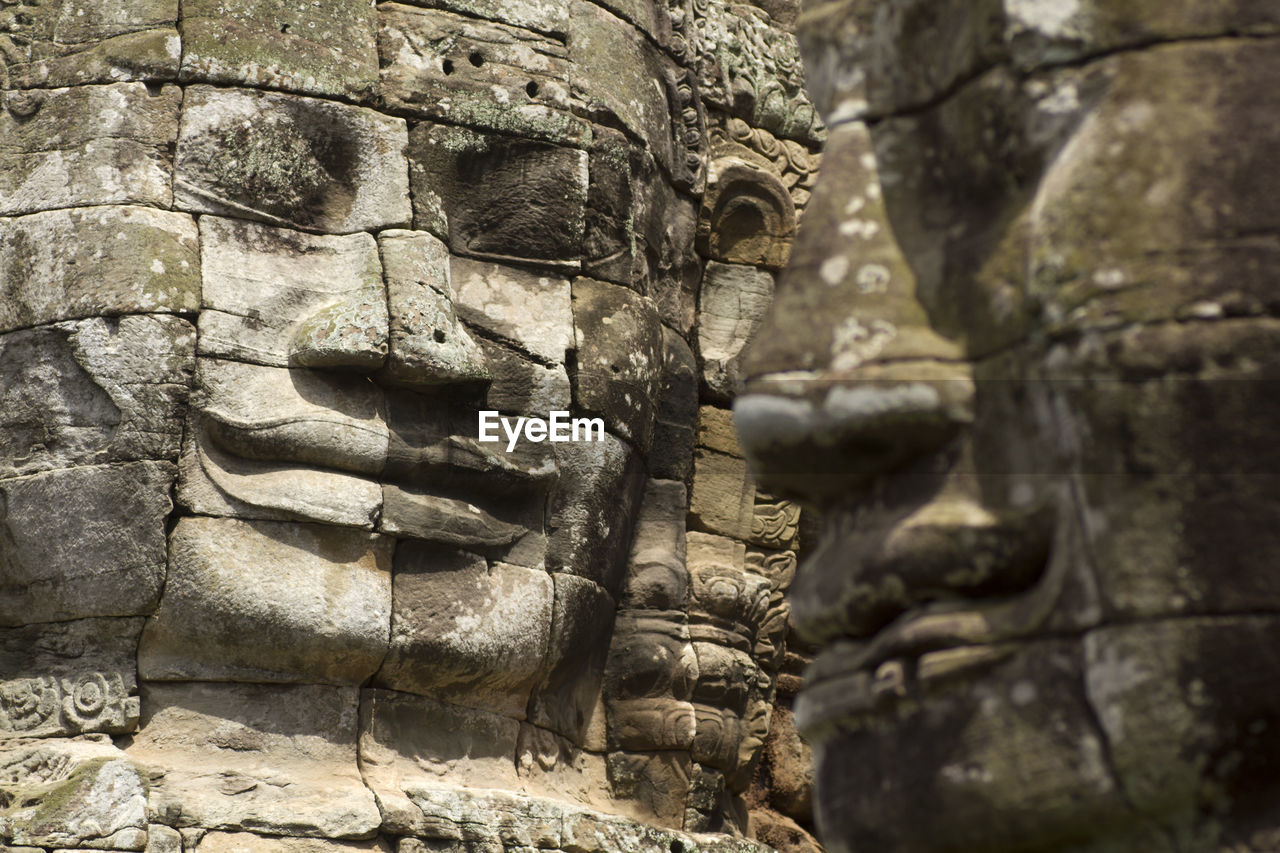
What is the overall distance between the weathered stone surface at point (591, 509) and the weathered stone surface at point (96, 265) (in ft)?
4.66

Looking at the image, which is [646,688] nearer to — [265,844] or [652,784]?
[652,784]

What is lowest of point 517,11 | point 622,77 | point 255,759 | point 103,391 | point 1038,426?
point 255,759

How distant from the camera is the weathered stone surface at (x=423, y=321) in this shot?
5758mm

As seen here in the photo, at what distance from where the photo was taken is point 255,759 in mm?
5566

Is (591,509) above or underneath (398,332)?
underneath

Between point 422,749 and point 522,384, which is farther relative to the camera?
point 522,384

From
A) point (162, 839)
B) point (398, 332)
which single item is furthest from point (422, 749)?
point (398, 332)

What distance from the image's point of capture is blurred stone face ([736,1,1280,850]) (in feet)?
6.70

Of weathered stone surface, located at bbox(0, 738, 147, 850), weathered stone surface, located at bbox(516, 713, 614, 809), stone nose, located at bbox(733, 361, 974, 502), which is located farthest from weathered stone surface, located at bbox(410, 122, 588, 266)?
stone nose, located at bbox(733, 361, 974, 502)

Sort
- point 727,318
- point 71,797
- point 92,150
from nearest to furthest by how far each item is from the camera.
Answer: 1. point 71,797
2. point 92,150
3. point 727,318

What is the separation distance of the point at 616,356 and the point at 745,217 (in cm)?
147

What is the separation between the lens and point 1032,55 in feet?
7.60

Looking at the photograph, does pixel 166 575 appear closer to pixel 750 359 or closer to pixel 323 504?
pixel 323 504

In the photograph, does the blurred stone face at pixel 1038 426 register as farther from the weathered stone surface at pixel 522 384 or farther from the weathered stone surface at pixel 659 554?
the weathered stone surface at pixel 659 554
